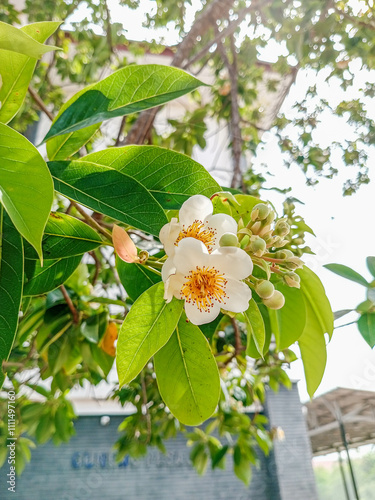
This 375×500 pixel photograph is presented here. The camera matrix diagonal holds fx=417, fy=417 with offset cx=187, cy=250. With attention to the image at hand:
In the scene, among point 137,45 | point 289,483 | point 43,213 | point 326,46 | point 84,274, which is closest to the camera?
point 43,213

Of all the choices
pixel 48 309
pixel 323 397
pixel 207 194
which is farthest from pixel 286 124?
pixel 323 397

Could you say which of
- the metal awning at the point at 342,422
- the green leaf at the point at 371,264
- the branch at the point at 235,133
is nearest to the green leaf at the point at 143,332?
the green leaf at the point at 371,264

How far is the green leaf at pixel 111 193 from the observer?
1.20 feet

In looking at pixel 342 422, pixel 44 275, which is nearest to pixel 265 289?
pixel 44 275

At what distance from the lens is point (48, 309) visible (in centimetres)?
77

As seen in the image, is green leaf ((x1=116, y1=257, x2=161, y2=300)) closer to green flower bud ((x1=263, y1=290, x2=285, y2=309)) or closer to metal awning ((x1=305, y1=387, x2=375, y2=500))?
green flower bud ((x1=263, y1=290, x2=285, y2=309))

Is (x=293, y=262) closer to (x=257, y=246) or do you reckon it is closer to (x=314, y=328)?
(x=257, y=246)

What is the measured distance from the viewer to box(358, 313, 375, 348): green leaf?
0.55 m

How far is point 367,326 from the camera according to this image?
56 centimetres

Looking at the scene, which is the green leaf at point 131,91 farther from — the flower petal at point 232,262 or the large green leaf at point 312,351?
the large green leaf at point 312,351

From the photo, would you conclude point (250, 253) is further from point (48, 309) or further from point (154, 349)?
point (48, 309)

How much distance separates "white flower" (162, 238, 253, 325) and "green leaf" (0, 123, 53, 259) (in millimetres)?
107

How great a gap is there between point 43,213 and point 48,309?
500 mm

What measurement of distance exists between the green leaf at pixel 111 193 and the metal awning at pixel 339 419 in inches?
134
